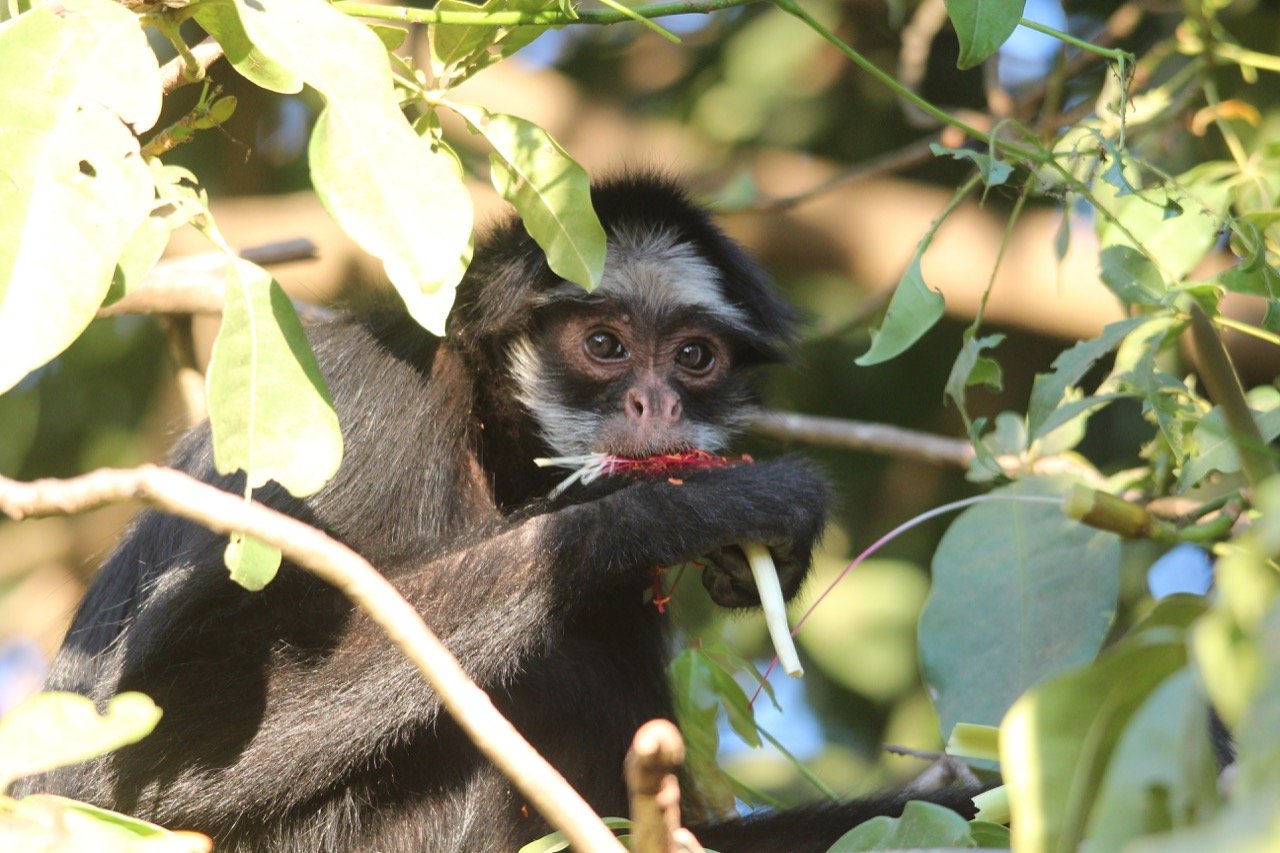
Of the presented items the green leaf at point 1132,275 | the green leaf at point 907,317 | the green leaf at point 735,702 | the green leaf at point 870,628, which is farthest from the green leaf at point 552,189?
the green leaf at point 870,628

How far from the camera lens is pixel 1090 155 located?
181 inches

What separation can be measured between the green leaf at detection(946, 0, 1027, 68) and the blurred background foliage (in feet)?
15.4

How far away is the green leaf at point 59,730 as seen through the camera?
2178 mm

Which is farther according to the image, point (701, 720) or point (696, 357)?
point (696, 357)

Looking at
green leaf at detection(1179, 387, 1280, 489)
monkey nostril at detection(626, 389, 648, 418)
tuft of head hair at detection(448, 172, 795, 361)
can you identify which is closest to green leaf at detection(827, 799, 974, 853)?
green leaf at detection(1179, 387, 1280, 489)

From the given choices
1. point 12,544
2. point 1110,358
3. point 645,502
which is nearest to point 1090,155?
point 645,502

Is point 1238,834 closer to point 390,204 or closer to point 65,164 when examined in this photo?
point 390,204

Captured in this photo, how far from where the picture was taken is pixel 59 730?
2.22m

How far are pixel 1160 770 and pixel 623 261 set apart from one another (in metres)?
4.35

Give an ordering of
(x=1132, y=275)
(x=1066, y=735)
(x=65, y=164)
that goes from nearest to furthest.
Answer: (x=1066, y=735)
(x=65, y=164)
(x=1132, y=275)

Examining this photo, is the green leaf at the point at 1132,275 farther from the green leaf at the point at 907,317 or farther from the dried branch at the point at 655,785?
the dried branch at the point at 655,785

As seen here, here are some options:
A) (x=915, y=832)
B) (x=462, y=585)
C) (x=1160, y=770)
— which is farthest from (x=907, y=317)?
(x=1160, y=770)

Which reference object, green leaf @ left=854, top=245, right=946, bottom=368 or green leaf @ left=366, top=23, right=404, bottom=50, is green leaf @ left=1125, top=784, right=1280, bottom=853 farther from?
green leaf @ left=366, top=23, right=404, bottom=50

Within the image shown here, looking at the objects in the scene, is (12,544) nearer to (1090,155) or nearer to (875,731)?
(875,731)
